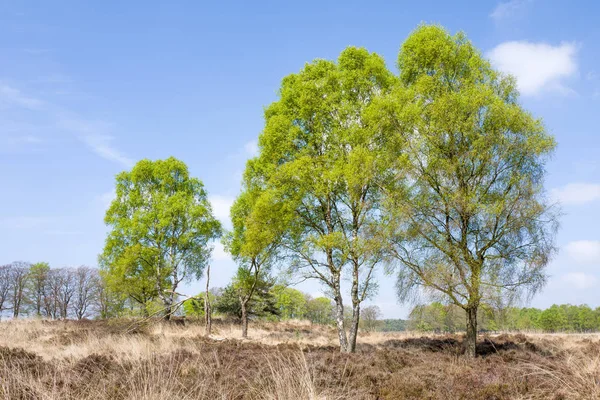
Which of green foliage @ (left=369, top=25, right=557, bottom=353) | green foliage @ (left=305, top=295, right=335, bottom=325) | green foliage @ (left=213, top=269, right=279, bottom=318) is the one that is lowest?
green foliage @ (left=305, top=295, right=335, bottom=325)

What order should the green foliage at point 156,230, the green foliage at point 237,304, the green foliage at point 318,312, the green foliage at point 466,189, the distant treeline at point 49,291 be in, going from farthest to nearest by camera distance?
the green foliage at point 318,312, the distant treeline at point 49,291, the green foliage at point 237,304, the green foliage at point 156,230, the green foliage at point 466,189

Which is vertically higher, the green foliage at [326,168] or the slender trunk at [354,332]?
the green foliage at [326,168]

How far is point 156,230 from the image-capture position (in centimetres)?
2764

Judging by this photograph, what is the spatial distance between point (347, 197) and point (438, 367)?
8.61m

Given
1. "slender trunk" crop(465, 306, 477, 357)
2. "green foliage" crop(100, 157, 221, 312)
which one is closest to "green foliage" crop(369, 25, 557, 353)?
"slender trunk" crop(465, 306, 477, 357)

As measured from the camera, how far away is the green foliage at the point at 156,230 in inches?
1050

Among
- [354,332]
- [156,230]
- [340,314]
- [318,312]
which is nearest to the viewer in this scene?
[354,332]

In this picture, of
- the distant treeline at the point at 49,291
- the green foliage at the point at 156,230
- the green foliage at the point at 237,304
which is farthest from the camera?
the distant treeline at the point at 49,291

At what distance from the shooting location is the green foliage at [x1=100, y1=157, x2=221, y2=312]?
26672mm

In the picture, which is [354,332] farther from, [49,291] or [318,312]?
[318,312]

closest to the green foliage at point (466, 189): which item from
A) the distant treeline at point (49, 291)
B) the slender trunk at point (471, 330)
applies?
the slender trunk at point (471, 330)

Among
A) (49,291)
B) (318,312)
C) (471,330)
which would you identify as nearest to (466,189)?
(471,330)

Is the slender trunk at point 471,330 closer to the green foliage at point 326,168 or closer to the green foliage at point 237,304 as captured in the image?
the green foliage at point 326,168

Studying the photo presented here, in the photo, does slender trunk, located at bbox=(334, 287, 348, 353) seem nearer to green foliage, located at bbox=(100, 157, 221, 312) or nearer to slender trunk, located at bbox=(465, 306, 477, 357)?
slender trunk, located at bbox=(465, 306, 477, 357)
